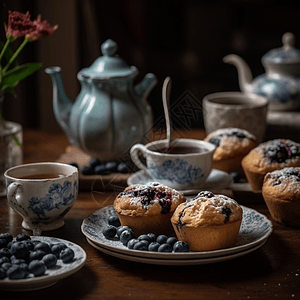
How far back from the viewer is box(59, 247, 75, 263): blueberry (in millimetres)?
957

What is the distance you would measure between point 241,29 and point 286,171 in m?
3.69

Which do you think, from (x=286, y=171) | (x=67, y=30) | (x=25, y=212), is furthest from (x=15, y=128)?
(x=67, y=30)

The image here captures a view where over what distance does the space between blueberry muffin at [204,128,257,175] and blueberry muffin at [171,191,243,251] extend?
1.78 feet

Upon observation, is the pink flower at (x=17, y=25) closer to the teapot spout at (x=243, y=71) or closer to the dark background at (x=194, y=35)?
the teapot spout at (x=243, y=71)

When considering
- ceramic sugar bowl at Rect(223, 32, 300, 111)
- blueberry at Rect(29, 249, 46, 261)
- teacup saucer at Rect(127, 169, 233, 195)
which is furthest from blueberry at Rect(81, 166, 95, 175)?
ceramic sugar bowl at Rect(223, 32, 300, 111)

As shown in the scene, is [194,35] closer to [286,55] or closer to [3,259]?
[286,55]

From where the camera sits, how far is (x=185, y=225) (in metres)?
1.05

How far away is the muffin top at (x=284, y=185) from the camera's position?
1.24 m

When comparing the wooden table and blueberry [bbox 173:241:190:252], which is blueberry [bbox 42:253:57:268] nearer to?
the wooden table

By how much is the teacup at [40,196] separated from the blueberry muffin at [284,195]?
1.62ft

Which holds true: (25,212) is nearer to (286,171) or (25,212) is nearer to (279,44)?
(286,171)

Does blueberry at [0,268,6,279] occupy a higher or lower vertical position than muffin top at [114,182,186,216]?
lower

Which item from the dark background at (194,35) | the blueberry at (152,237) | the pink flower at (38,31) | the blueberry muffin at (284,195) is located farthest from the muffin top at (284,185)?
the dark background at (194,35)

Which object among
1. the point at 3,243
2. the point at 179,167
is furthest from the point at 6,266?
the point at 179,167
